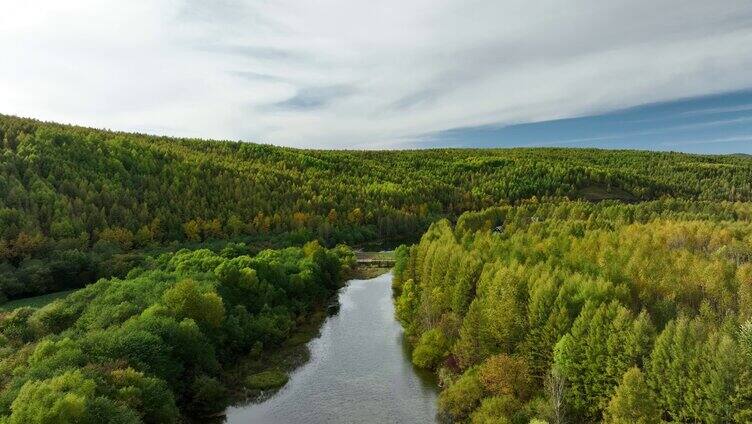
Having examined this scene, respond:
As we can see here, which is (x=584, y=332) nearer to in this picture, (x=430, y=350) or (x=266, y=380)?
(x=430, y=350)

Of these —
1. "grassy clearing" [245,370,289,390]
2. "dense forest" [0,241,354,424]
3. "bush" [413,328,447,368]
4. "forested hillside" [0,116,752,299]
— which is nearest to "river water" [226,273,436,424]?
"grassy clearing" [245,370,289,390]

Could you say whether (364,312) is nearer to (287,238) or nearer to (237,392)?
(237,392)

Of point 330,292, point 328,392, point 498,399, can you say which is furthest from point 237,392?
point 330,292

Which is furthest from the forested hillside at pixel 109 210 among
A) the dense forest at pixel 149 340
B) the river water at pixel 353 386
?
the river water at pixel 353 386

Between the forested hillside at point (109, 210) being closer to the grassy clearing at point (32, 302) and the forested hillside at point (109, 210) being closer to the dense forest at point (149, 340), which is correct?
the grassy clearing at point (32, 302)

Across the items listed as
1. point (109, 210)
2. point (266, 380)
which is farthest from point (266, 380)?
point (109, 210)

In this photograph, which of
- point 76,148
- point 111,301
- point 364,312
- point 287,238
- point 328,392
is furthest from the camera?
point 76,148
